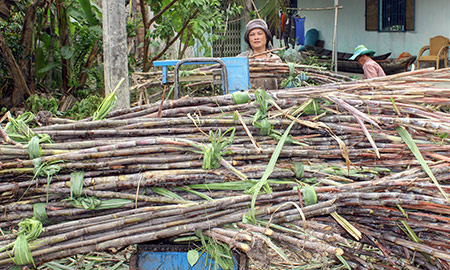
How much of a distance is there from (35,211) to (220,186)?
0.75m

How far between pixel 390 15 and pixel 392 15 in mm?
75

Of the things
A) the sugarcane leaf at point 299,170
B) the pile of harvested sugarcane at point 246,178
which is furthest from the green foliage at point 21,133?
the sugarcane leaf at point 299,170

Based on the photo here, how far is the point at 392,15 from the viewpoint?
433 inches

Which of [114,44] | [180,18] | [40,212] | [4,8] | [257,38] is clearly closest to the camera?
[40,212]

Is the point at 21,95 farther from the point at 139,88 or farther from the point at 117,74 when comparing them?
Answer: the point at 117,74

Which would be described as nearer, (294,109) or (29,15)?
(294,109)

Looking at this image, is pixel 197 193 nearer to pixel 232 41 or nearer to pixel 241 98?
pixel 241 98

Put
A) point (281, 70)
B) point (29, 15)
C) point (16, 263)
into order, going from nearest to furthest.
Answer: point (16, 263)
point (281, 70)
point (29, 15)

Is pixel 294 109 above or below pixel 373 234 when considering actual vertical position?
above

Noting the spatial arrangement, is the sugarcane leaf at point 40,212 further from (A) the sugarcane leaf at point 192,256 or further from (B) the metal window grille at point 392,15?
Result: (B) the metal window grille at point 392,15

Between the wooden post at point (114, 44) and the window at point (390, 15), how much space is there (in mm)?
7947

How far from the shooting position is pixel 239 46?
15180 millimetres

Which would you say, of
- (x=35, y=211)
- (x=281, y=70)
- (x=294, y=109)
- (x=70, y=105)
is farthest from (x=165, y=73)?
(x=70, y=105)

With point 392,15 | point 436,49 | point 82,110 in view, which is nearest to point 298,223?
point 82,110
